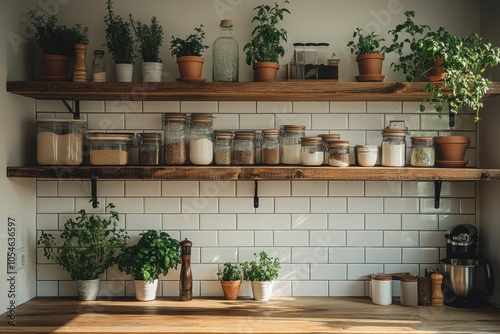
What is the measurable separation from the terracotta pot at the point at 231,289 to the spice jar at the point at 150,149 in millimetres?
752

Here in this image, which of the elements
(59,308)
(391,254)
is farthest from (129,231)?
(391,254)

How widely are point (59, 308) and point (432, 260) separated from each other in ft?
6.70

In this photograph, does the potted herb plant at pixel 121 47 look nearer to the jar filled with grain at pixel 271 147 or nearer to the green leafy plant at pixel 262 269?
the jar filled with grain at pixel 271 147

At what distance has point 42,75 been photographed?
10.7 ft

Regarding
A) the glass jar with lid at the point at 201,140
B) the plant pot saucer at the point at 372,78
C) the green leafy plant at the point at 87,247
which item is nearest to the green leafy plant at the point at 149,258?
the green leafy plant at the point at 87,247

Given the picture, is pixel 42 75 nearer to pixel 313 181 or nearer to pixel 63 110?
pixel 63 110

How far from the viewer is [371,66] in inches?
124

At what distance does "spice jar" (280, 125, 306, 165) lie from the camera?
3.17 m

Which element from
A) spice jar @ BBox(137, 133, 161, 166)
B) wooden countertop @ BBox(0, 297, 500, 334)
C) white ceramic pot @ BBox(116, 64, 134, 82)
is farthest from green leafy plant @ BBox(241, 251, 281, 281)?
white ceramic pot @ BBox(116, 64, 134, 82)

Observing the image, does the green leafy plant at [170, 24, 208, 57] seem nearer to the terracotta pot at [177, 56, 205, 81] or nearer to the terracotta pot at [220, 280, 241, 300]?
the terracotta pot at [177, 56, 205, 81]

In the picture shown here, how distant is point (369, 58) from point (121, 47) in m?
1.33

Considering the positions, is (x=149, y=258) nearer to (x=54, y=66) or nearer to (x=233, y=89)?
(x=233, y=89)

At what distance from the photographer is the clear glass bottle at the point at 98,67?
10.5ft

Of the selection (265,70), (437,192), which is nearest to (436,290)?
(437,192)
